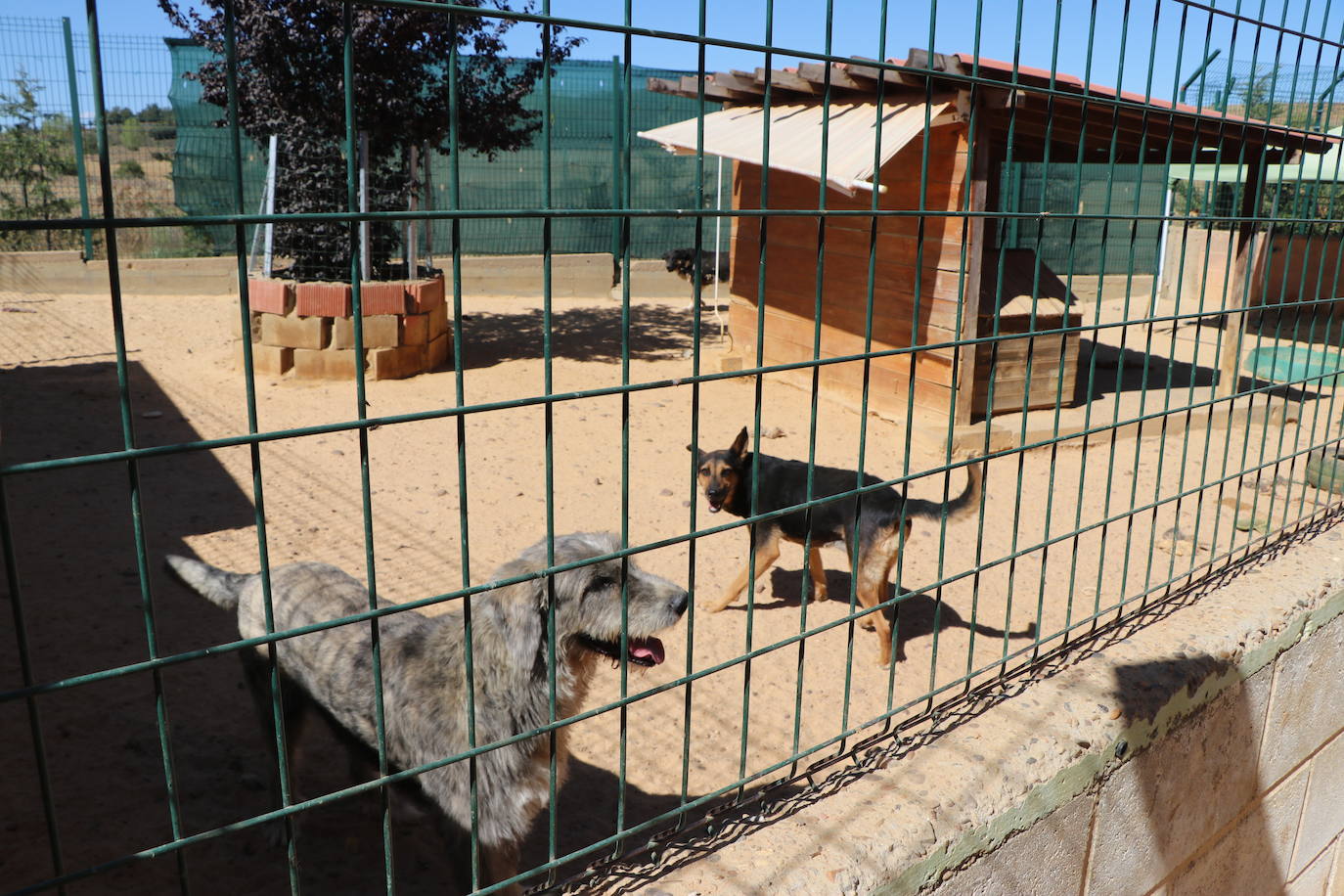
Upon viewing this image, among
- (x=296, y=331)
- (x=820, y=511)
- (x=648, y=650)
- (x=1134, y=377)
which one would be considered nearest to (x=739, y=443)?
(x=820, y=511)

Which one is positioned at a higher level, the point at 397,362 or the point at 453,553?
the point at 397,362

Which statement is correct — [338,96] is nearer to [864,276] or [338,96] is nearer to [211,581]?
[864,276]

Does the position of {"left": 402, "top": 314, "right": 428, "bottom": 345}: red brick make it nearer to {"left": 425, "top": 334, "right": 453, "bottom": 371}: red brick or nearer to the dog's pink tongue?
{"left": 425, "top": 334, "right": 453, "bottom": 371}: red brick

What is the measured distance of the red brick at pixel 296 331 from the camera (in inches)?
380

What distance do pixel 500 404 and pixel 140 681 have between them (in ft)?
11.3

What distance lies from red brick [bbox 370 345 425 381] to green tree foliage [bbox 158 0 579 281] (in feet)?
3.87

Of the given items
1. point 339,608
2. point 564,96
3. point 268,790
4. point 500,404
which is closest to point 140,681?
point 268,790

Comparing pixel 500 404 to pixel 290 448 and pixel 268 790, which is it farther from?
pixel 290 448

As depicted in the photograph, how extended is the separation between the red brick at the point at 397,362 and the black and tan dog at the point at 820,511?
17.1 ft

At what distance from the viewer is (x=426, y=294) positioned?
10305mm

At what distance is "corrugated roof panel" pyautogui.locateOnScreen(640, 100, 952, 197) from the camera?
7660 mm

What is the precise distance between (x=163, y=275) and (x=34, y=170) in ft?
7.39

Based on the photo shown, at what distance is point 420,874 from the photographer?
3.24 meters

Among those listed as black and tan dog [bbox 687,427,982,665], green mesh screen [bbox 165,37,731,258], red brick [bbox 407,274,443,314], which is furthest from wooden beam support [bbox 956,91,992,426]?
green mesh screen [bbox 165,37,731,258]
